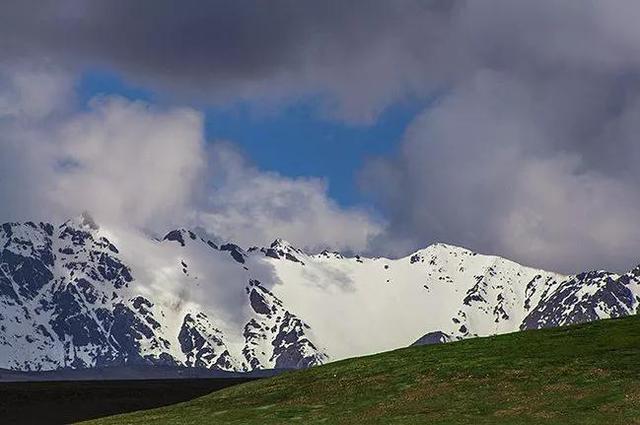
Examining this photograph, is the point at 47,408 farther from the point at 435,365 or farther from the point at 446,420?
the point at 446,420

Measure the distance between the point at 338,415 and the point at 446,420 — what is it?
1120 centimetres

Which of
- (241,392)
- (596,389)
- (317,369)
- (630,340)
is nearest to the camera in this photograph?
(596,389)

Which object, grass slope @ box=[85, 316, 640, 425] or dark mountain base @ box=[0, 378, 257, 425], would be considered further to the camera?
dark mountain base @ box=[0, 378, 257, 425]

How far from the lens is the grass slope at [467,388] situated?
74.3 m

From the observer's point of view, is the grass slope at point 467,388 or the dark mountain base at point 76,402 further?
the dark mountain base at point 76,402

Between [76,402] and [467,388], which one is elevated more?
[76,402]

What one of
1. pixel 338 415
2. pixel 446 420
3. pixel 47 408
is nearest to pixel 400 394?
pixel 338 415

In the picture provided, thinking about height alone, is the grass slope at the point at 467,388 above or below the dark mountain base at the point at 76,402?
below

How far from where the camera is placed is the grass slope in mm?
74312

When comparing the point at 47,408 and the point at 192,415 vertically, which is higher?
the point at 47,408

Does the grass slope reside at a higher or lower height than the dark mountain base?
lower

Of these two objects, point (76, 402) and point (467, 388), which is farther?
point (76, 402)

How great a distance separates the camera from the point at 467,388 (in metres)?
86.0

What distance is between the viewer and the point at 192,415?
9425 cm
